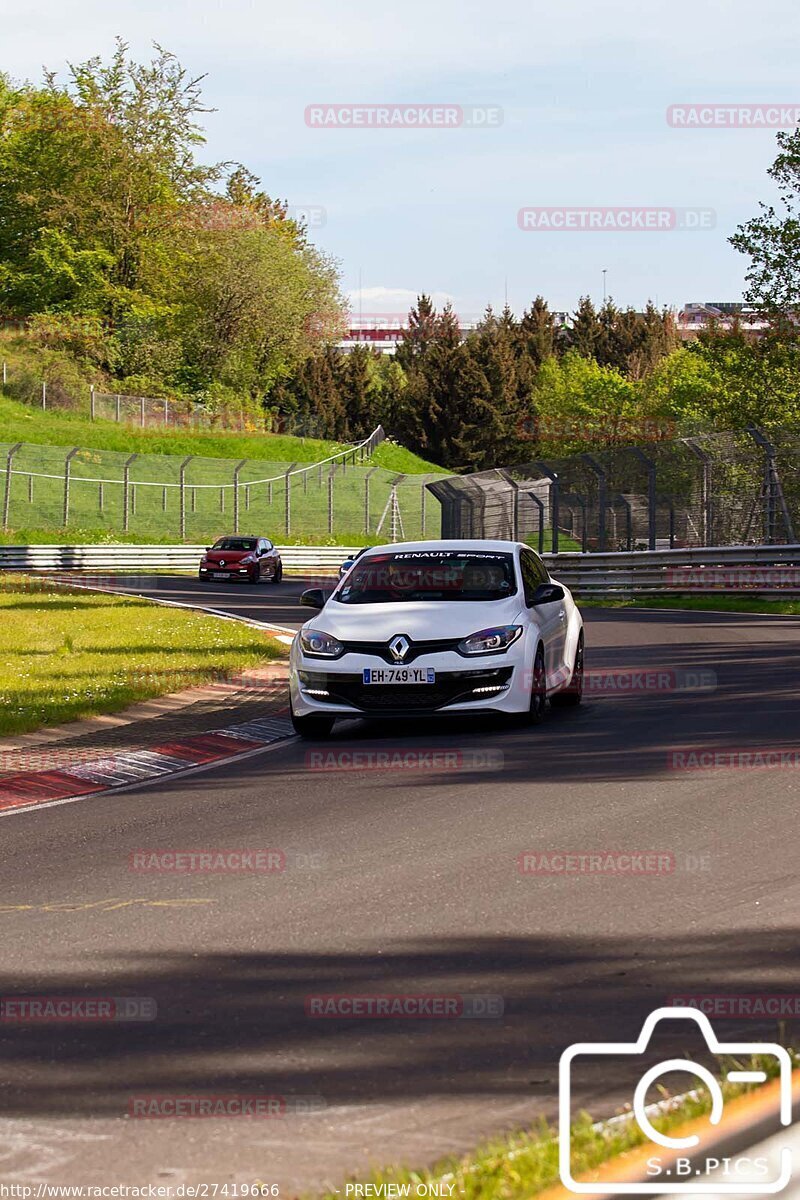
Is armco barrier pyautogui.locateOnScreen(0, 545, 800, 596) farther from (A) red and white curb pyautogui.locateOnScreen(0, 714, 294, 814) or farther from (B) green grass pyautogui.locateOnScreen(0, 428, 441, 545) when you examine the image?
(A) red and white curb pyautogui.locateOnScreen(0, 714, 294, 814)

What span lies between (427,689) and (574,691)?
2329mm

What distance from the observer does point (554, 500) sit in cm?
4069

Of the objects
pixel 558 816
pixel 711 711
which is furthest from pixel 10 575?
pixel 558 816

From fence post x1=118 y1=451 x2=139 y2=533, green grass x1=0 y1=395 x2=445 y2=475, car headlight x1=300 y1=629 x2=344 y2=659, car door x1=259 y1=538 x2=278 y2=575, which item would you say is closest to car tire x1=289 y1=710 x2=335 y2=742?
car headlight x1=300 y1=629 x2=344 y2=659

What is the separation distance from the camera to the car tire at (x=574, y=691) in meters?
14.8

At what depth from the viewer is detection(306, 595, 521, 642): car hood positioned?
13062 millimetres

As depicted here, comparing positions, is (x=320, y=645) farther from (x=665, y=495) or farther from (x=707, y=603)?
(x=665, y=495)

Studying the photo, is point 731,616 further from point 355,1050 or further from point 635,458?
point 355,1050

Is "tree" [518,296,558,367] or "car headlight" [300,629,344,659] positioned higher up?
"tree" [518,296,558,367]

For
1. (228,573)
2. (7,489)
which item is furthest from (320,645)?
(7,489)

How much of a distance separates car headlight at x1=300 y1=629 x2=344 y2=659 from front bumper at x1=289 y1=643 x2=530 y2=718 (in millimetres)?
70

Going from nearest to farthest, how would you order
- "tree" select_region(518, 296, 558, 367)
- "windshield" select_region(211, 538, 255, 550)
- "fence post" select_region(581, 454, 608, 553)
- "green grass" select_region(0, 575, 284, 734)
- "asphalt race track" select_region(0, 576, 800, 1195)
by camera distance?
1. "asphalt race track" select_region(0, 576, 800, 1195)
2. "green grass" select_region(0, 575, 284, 734)
3. "fence post" select_region(581, 454, 608, 553)
4. "windshield" select_region(211, 538, 255, 550)
5. "tree" select_region(518, 296, 558, 367)

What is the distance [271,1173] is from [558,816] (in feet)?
17.3

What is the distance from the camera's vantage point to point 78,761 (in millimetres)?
12273
